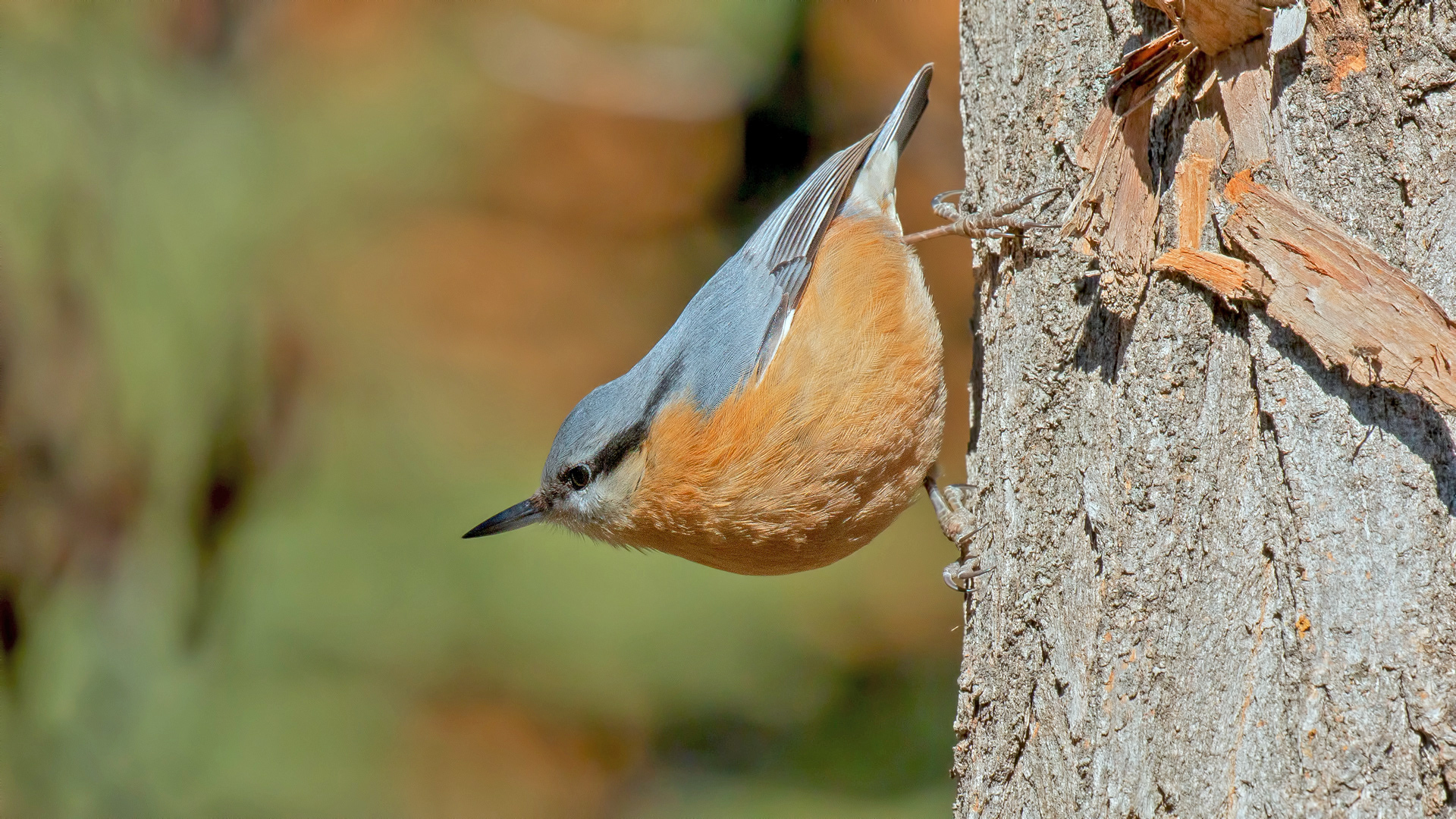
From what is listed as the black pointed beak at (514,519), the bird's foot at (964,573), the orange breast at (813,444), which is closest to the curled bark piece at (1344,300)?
the bird's foot at (964,573)

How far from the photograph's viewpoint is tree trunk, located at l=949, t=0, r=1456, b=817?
4.24 ft

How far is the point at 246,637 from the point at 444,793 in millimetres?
962

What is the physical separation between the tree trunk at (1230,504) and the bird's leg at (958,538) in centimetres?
18

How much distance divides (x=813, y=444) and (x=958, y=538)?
0.40 m

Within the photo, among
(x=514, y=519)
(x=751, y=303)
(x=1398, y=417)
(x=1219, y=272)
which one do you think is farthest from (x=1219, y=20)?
(x=514, y=519)

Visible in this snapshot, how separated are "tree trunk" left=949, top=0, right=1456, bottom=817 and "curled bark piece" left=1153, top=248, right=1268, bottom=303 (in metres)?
0.02

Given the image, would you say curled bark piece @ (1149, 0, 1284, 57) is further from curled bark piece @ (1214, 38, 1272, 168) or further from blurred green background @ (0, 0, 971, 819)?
blurred green background @ (0, 0, 971, 819)

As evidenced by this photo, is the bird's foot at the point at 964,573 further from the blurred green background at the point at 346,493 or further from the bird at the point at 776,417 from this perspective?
the blurred green background at the point at 346,493

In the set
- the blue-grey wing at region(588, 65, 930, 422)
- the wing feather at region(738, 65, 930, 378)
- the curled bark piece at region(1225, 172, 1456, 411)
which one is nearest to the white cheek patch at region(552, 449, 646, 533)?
the blue-grey wing at region(588, 65, 930, 422)

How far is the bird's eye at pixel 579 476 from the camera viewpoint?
262 centimetres

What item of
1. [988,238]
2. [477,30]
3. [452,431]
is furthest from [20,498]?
[988,238]

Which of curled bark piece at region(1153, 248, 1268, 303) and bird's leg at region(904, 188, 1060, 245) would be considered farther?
bird's leg at region(904, 188, 1060, 245)

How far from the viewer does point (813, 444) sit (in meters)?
2.33

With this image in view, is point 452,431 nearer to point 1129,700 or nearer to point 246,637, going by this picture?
point 246,637
